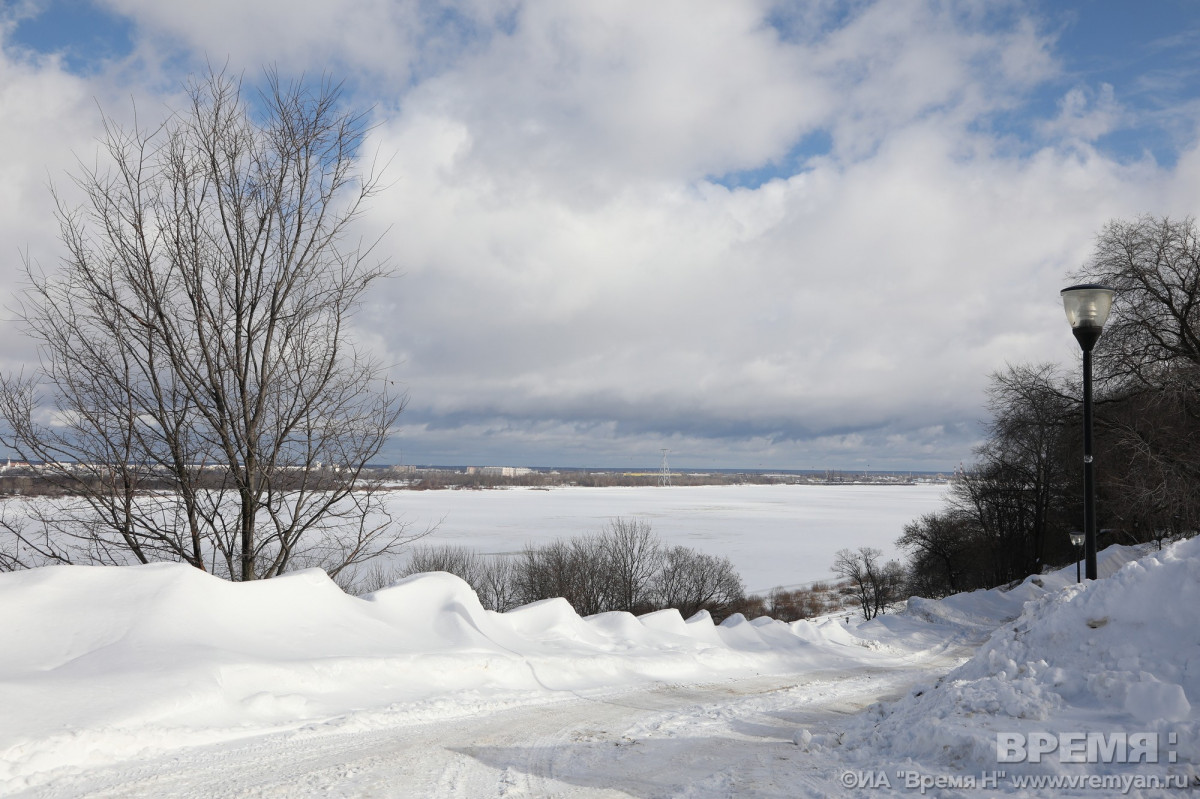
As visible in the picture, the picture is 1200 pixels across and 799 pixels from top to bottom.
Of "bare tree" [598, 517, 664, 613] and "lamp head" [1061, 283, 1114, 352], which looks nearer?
"lamp head" [1061, 283, 1114, 352]

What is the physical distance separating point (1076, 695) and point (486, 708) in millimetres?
5067

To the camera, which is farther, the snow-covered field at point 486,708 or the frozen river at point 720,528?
the frozen river at point 720,528

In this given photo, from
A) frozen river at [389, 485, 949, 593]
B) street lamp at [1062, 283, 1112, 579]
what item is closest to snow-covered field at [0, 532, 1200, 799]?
street lamp at [1062, 283, 1112, 579]

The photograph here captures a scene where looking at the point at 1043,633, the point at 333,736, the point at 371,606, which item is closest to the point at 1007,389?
the point at 1043,633

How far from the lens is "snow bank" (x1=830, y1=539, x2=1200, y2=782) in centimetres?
460

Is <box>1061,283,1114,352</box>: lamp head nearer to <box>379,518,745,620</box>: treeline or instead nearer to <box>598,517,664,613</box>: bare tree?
<box>379,518,745,620</box>: treeline

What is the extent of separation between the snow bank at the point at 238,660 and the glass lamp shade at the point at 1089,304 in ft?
21.5

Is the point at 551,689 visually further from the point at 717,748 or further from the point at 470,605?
the point at 717,748

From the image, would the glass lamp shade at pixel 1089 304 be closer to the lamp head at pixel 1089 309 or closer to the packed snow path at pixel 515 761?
the lamp head at pixel 1089 309

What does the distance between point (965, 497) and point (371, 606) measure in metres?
53.0

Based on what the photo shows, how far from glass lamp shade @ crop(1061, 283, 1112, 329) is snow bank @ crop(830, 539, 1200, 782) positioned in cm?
266

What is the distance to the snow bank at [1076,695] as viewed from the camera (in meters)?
4.60

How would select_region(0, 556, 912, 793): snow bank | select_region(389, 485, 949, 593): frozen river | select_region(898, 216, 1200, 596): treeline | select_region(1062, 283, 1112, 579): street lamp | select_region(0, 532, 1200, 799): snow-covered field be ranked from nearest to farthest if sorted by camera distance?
select_region(0, 532, 1200, 799): snow-covered field, select_region(0, 556, 912, 793): snow bank, select_region(1062, 283, 1112, 579): street lamp, select_region(898, 216, 1200, 596): treeline, select_region(389, 485, 949, 593): frozen river

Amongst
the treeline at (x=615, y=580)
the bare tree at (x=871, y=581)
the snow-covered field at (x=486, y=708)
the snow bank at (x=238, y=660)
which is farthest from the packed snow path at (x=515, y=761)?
the bare tree at (x=871, y=581)
